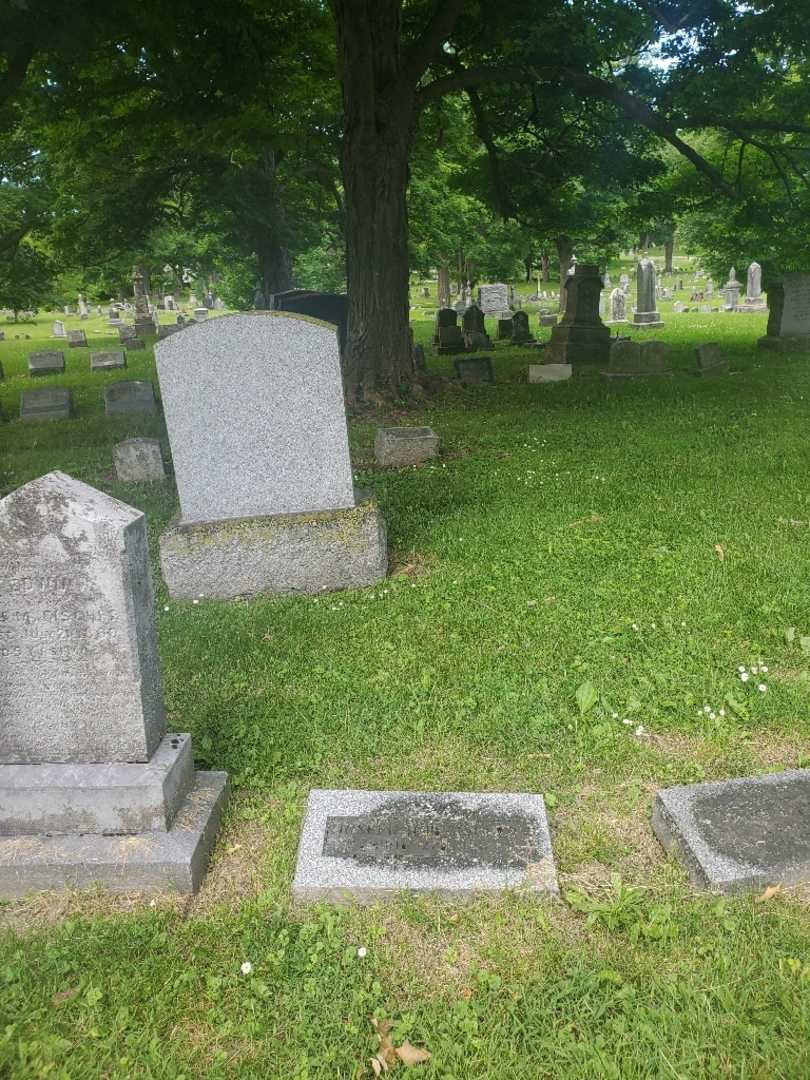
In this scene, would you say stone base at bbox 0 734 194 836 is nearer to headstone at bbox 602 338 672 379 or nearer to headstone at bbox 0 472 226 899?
headstone at bbox 0 472 226 899

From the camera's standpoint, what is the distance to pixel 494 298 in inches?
1304

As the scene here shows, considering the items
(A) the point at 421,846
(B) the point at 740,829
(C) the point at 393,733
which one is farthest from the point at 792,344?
(A) the point at 421,846

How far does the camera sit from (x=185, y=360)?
5.47 meters

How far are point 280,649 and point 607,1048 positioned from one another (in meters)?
3.09

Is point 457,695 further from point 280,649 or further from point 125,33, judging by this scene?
point 125,33

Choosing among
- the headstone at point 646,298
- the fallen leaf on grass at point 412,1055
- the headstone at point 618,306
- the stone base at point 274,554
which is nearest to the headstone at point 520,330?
the headstone at point 646,298

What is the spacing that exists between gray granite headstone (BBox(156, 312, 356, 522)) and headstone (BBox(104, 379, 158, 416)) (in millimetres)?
8456

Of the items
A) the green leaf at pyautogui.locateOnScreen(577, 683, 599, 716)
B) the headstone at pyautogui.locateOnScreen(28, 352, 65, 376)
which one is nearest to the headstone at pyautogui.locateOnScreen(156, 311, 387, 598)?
the green leaf at pyautogui.locateOnScreen(577, 683, 599, 716)

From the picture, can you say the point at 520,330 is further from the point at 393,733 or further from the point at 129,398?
the point at 393,733

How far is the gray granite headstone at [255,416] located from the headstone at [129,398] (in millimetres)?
8456

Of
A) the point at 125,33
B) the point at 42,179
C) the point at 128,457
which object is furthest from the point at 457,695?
the point at 42,179

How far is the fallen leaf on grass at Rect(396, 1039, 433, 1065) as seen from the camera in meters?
2.40

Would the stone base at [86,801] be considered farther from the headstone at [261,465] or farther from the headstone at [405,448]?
the headstone at [405,448]

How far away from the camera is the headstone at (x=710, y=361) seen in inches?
570
